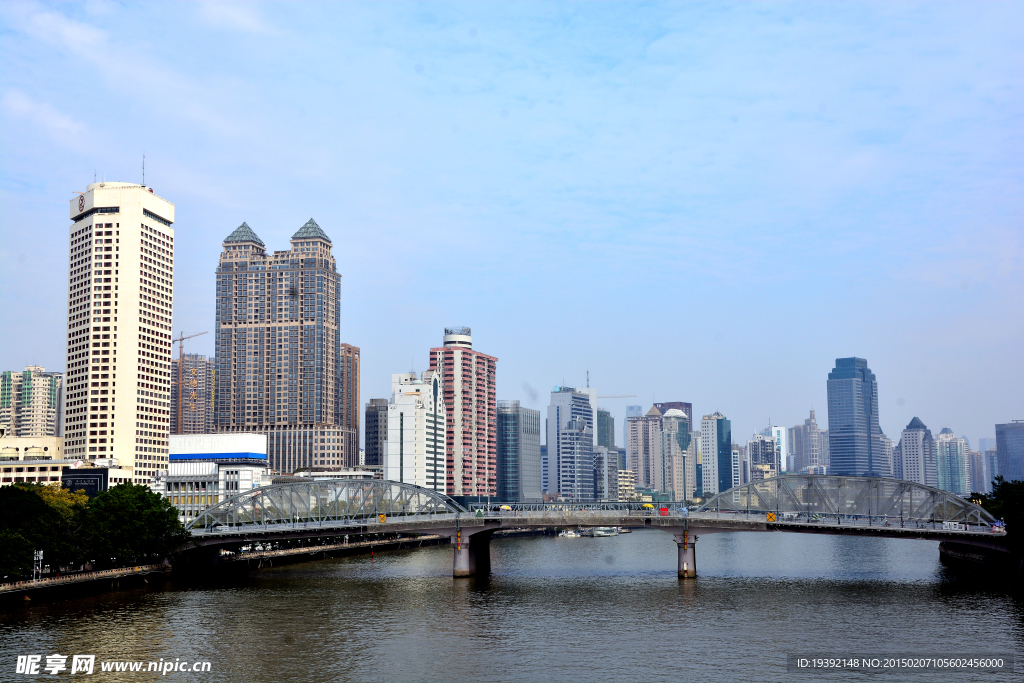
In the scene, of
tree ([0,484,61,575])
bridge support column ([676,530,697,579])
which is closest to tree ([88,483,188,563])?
tree ([0,484,61,575])

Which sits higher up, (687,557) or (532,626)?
(687,557)

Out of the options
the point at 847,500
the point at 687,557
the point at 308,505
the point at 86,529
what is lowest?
the point at 687,557

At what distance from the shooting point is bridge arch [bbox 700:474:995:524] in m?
138

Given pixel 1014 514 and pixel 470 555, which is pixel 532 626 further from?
pixel 1014 514

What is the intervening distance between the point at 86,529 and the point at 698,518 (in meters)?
81.2

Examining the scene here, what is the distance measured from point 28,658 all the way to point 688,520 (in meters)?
86.8

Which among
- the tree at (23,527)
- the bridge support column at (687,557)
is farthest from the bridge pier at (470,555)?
the tree at (23,527)

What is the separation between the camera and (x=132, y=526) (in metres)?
131

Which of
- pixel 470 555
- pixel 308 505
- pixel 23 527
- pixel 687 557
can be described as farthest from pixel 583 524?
pixel 23 527

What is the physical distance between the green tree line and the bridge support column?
234ft

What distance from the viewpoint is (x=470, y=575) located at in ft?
463

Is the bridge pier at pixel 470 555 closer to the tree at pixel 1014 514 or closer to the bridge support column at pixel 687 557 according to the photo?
the bridge support column at pixel 687 557

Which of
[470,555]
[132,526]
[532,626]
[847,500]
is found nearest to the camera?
[532,626]

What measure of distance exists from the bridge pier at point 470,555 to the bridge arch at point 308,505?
203 inches
